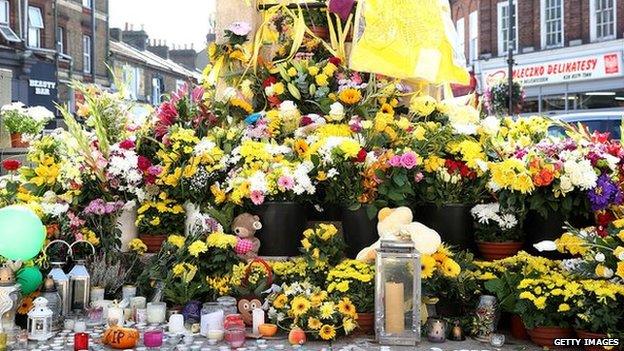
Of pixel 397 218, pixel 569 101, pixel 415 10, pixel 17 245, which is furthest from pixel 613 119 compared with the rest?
pixel 569 101

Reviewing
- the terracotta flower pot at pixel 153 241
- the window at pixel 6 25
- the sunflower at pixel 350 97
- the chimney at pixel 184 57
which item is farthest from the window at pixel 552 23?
the chimney at pixel 184 57

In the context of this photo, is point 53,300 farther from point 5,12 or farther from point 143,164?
point 5,12

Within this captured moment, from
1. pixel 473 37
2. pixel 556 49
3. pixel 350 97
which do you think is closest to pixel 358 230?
pixel 350 97

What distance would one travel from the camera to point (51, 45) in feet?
97.4

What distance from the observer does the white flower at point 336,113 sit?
5.79 m

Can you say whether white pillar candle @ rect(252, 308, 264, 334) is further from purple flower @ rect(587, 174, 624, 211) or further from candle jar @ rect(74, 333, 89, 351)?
purple flower @ rect(587, 174, 624, 211)

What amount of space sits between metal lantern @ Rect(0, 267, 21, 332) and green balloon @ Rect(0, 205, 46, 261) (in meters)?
0.11

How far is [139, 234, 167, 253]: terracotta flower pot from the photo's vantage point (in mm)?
5543

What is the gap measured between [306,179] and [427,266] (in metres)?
1.01

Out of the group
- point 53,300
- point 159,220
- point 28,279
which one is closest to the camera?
point 53,300

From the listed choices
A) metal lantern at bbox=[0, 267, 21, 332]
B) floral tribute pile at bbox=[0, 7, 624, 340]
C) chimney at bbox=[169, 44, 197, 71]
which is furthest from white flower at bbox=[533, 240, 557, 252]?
chimney at bbox=[169, 44, 197, 71]

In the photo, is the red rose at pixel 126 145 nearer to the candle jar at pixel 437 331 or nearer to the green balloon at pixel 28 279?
the green balloon at pixel 28 279

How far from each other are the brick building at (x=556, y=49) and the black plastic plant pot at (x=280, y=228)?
22.5 meters

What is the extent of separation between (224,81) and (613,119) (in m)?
8.13
